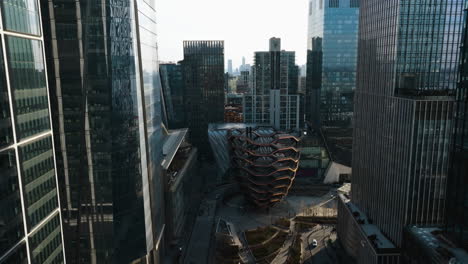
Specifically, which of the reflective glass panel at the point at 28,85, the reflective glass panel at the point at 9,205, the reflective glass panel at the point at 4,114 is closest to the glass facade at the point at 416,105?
the reflective glass panel at the point at 28,85

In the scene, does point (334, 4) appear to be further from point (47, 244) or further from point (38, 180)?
point (47, 244)

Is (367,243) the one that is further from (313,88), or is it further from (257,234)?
(313,88)

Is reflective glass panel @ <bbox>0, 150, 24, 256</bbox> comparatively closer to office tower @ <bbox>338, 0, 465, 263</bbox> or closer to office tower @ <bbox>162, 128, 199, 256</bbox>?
office tower @ <bbox>162, 128, 199, 256</bbox>

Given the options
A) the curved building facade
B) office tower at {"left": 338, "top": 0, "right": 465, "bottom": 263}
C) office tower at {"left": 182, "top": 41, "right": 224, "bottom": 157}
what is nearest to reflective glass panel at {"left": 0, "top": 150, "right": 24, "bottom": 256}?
office tower at {"left": 338, "top": 0, "right": 465, "bottom": 263}

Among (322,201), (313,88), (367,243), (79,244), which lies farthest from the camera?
(313,88)

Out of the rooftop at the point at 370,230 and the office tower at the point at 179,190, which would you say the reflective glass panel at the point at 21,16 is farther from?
the rooftop at the point at 370,230

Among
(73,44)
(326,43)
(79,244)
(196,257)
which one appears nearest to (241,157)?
(196,257)

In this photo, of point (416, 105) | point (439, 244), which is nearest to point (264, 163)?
point (416, 105)
